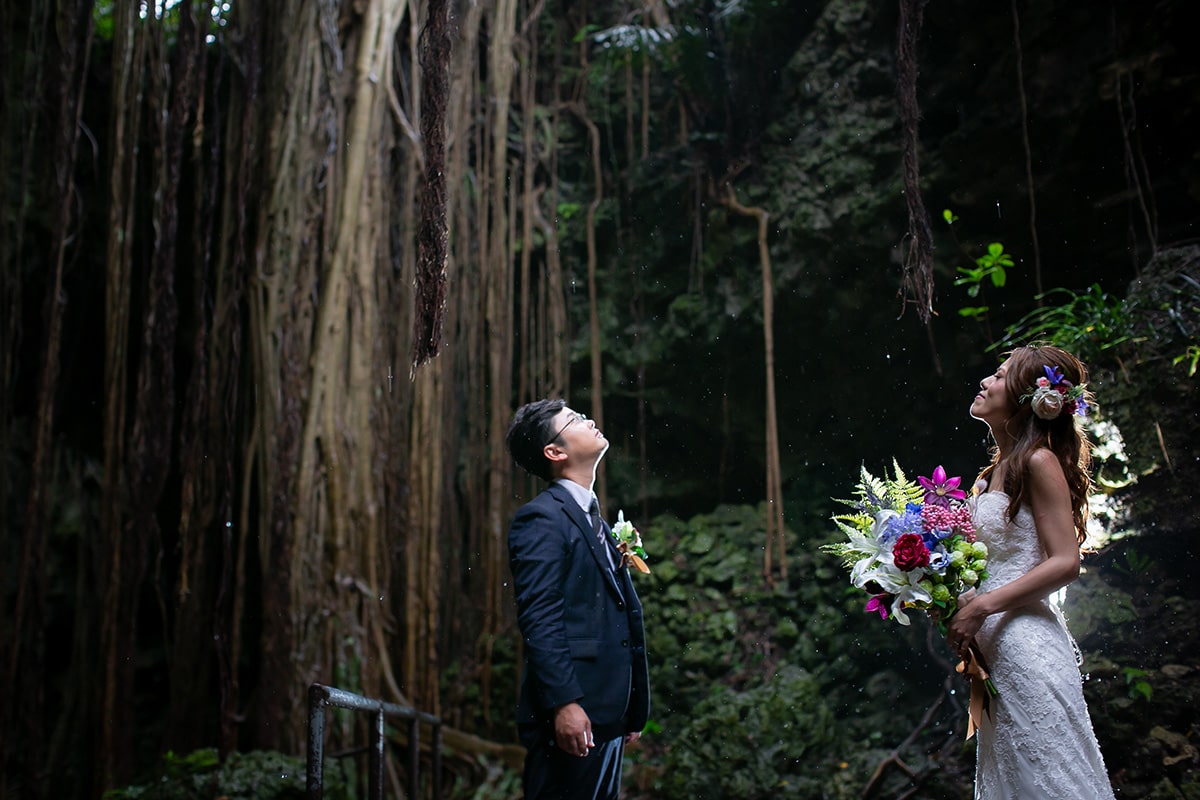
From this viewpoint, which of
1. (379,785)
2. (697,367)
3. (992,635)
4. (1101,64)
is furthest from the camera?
(697,367)

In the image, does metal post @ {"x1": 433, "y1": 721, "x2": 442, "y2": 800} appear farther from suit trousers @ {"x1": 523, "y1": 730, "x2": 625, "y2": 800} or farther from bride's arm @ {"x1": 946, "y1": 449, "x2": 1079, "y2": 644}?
bride's arm @ {"x1": 946, "y1": 449, "x2": 1079, "y2": 644}

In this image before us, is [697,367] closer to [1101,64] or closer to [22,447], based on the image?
[1101,64]

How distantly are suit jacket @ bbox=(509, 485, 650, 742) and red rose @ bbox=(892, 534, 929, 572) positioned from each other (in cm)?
61

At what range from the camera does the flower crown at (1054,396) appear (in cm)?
172

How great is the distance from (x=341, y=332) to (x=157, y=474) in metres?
1.10

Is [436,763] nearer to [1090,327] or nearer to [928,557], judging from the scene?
[928,557]

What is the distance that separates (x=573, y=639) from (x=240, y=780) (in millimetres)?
2455

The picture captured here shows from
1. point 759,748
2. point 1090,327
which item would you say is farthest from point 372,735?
point 1090,327

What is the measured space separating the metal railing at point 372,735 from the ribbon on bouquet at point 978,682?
4.35 ft

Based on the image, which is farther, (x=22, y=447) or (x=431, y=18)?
(x=22, y=447)

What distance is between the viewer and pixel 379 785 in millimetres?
2273

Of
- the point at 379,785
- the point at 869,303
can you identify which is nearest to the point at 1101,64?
the point at 869,303

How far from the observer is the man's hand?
1699mm

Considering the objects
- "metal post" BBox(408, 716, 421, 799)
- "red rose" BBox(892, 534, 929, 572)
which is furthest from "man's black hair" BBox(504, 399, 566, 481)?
"metal post" BBox(408, 716, 421, 799)
